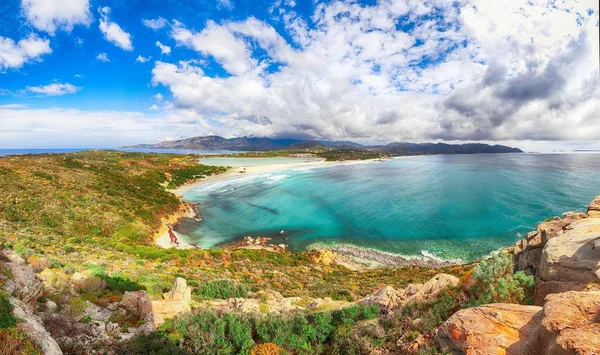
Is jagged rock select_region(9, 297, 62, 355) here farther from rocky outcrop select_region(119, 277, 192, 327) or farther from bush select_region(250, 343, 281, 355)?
bush select_region(250, 343, 281, 355)

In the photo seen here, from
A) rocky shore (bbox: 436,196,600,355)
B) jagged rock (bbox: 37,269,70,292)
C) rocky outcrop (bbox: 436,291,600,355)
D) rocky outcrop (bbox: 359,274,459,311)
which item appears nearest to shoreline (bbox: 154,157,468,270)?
rocky outcrop (bbox: 359,274,459,311)

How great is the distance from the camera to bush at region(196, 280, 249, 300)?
48.3 ft

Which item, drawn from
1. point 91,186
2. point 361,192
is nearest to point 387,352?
point 91,186

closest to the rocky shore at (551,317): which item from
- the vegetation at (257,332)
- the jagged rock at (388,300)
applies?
the vegetation at (257,332)

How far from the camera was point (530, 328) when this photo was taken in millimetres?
5695

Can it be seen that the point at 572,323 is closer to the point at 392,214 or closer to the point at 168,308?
the point at 168,308

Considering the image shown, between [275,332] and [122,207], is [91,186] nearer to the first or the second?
[122,207]

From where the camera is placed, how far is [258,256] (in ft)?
98.9

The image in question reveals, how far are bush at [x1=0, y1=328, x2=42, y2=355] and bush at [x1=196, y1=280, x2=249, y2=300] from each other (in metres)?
8.35

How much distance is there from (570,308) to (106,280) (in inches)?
726

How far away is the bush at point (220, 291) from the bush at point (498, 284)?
38.6 ft

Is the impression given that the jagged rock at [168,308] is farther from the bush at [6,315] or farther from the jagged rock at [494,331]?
the jagged rock at [494,331]

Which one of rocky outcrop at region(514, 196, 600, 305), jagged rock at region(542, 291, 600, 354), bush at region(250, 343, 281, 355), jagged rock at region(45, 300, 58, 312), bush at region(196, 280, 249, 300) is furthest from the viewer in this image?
bush at region(196, 280, 249, 300)

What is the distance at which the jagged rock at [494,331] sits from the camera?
18.3ft
